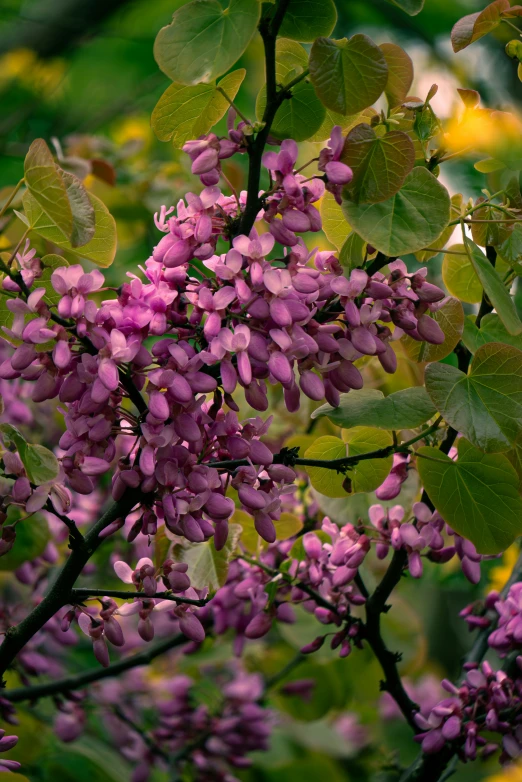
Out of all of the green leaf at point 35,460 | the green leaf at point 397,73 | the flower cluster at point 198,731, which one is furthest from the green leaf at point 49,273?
the flower cluster at point 198,731

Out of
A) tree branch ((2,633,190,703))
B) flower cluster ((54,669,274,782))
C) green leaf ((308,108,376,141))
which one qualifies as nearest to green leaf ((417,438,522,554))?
green leaf ((308,108,376,141))

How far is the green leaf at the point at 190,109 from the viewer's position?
2.85 ft

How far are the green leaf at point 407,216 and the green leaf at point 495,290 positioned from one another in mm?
53

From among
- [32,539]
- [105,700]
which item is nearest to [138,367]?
[32,539]

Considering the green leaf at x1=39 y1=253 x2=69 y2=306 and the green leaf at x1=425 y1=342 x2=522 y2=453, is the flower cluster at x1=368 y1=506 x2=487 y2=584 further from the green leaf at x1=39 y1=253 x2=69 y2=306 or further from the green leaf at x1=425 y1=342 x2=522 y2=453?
the green leaf at x1=39 y1=253 x2=69 y2=306

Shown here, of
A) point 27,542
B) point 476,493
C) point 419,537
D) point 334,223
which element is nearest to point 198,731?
point 27,542

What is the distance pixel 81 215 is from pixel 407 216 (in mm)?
320

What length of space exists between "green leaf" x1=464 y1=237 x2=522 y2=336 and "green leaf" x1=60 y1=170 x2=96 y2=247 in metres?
0.38

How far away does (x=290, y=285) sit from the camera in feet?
2.43

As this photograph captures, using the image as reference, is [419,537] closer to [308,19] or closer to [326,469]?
[326,469]

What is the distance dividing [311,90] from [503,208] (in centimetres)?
25

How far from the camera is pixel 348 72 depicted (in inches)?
29.7

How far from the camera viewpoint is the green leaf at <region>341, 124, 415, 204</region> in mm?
784

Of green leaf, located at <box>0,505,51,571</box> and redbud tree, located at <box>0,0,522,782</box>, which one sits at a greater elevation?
redbud tree, located at <box>0,0,522,782</box>
